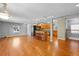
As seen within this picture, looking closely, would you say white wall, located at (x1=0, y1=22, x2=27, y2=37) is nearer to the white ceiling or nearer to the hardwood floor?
the hardwood floor

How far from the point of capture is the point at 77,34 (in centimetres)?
1120

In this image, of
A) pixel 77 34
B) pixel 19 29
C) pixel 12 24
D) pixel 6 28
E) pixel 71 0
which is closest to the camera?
pixel 71 0

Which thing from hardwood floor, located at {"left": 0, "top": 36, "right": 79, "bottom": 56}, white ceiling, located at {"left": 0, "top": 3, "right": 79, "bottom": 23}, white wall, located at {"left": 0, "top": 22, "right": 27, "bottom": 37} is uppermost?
white ceiling, located at {"left": 0, "top": 3, "right": 79, "bottom": 23}

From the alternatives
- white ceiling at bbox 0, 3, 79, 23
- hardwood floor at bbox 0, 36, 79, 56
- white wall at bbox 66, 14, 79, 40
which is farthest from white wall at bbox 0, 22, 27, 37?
white wall at bbox 66, 14, 79, 40

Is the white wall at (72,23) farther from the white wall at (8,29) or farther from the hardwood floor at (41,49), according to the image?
the white wall at (8,29)

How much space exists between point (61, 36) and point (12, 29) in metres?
10.5

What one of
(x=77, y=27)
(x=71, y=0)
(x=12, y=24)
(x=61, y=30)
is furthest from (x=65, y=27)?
(x=12, y=24)

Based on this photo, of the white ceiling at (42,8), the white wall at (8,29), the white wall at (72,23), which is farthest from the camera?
the white wall at (8,29)

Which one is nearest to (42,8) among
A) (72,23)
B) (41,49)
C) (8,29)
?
(41,49)

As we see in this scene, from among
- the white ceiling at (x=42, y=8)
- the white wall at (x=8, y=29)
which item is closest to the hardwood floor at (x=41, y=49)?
the white ceiling at (x=42, y=8)

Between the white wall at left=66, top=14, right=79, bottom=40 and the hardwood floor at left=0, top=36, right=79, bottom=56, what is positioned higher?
the white wall at left=66, top=14, right=79, bottom=40

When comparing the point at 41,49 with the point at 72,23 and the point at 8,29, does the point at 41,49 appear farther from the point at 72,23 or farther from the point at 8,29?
the point at 8,29

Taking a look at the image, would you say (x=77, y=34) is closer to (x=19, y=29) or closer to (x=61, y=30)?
(x=61, y=30)

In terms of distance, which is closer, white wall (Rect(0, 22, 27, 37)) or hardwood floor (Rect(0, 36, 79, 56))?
hardwood floor (Rect(0, 36, 79, 56))
